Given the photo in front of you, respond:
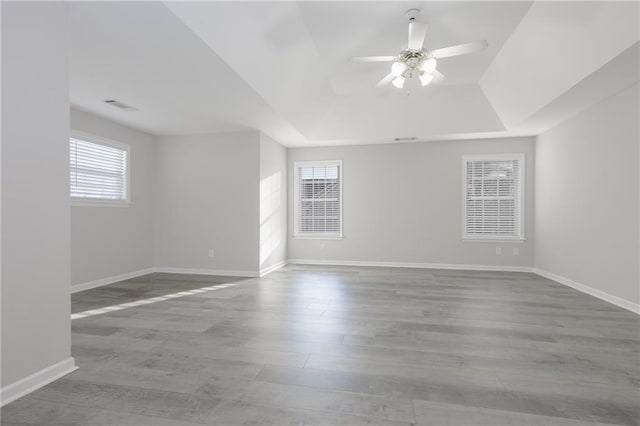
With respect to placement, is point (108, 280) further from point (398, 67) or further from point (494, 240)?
point (494, 240)

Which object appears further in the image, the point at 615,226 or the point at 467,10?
the point at 615,226

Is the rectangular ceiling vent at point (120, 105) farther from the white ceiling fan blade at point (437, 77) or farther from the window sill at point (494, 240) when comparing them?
the window sill at point (494, 240)

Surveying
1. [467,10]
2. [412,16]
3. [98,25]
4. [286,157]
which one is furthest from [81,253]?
[467,10]

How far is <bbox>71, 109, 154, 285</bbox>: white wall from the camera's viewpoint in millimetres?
4566

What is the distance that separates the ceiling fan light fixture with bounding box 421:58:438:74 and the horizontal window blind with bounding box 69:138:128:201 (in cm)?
461

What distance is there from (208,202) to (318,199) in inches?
90.6

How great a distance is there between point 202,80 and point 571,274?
5.66 m

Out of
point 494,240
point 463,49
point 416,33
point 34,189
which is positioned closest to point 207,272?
point 34,189

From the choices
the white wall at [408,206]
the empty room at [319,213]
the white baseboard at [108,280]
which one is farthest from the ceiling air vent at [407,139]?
the white baseboard at [108,280]

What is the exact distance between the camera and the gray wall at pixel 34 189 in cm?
182

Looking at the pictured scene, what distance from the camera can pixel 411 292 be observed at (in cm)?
446

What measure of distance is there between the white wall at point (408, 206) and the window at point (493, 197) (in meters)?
0.13

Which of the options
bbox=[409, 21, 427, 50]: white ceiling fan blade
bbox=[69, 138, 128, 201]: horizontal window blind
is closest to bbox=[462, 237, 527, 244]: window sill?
bbox=[409, 21, 427, 50]: white ceiling fan blade

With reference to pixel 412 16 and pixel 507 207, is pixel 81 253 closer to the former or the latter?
pixel 412 16
